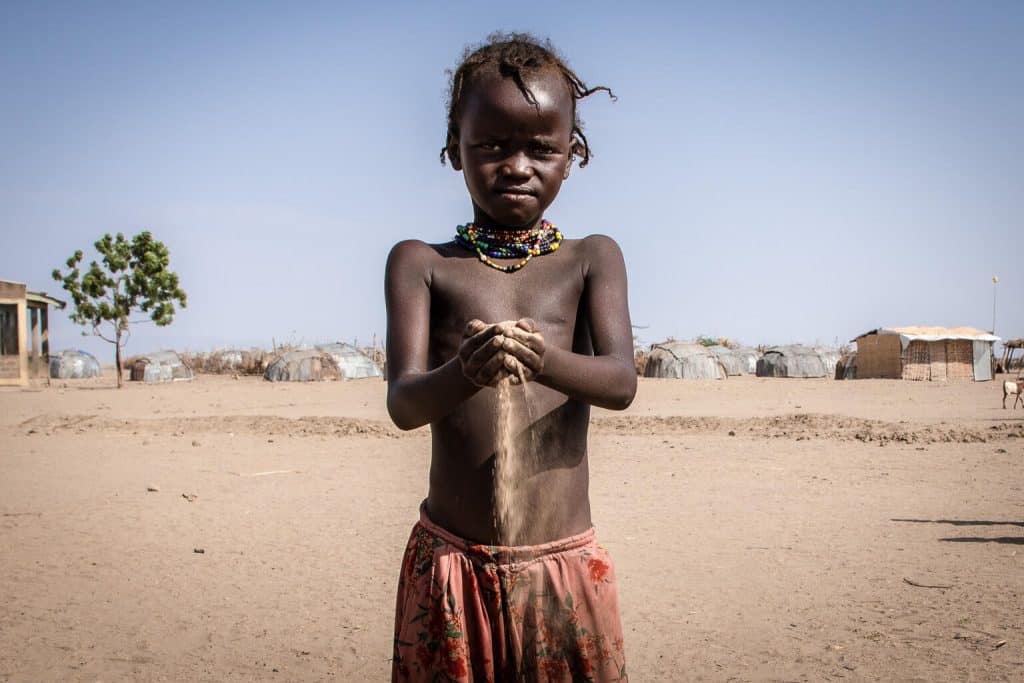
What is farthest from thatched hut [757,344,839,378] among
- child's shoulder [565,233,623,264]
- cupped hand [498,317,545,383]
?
cupped hand [498,317,545,383]

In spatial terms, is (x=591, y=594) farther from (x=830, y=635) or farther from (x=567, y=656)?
(x=830, y=635)

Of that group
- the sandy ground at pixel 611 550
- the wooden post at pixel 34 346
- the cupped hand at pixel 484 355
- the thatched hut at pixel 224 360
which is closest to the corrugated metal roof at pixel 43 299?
the wooden post at pixel 34 346

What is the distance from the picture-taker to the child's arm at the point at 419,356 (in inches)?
55.2

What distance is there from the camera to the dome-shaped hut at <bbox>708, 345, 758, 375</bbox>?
37844 mm

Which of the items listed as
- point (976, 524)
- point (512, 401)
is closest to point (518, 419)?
point (512, 401)

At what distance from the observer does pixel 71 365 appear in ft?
117

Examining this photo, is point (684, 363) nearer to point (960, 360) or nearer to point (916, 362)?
point (916, 362)

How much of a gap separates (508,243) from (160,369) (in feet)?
104

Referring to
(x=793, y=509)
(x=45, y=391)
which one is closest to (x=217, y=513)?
(x=793, y=509)

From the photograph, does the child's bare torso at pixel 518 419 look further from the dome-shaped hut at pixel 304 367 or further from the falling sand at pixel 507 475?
the dome-shaped hut at pixel 304 367

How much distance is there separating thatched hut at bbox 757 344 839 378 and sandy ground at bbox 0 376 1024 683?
843 inches

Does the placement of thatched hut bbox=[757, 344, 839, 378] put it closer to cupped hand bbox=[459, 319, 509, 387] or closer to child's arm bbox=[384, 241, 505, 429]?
child's arm bbox=[384, 241, 505, 429]

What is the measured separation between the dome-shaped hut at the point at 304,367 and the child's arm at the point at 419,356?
28523 mm

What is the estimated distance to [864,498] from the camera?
297 inches
